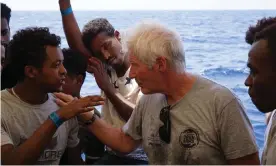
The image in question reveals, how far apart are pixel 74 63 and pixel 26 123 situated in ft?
1.86

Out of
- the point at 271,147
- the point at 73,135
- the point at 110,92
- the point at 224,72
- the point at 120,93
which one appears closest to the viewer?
the point at 271,147

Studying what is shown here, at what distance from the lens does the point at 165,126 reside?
64.9 inches

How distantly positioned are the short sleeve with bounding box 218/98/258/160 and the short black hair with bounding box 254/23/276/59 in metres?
0.26

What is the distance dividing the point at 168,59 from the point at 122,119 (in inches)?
25.4

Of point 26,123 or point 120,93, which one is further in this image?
point 120,93

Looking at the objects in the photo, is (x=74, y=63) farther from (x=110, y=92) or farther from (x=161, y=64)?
(x=161, y=64)

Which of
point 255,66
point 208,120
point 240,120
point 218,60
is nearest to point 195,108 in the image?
point 208,120

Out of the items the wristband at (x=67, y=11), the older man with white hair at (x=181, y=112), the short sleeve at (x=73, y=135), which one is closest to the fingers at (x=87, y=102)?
the older man with white hair at (x=181, y=112)

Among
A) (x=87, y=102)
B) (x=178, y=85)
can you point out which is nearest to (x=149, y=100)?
(x=178, y=85)

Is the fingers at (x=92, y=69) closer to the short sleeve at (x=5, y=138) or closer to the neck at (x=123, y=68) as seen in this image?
the neck at (x=123, y=68)

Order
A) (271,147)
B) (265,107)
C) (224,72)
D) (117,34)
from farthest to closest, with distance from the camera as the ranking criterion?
1. (224,72)
2. (117,34)
3. (265,107)
4. (271,147)

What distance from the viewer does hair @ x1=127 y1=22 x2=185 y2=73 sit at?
1622 millimetres

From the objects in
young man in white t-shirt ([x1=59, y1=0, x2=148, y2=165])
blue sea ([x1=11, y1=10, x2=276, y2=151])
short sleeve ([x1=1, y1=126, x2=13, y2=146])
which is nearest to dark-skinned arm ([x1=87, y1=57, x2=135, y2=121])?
young man in white t-shirt ([x1=59, y1=0, x2=148, y2=165])

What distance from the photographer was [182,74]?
1679 millimetres
